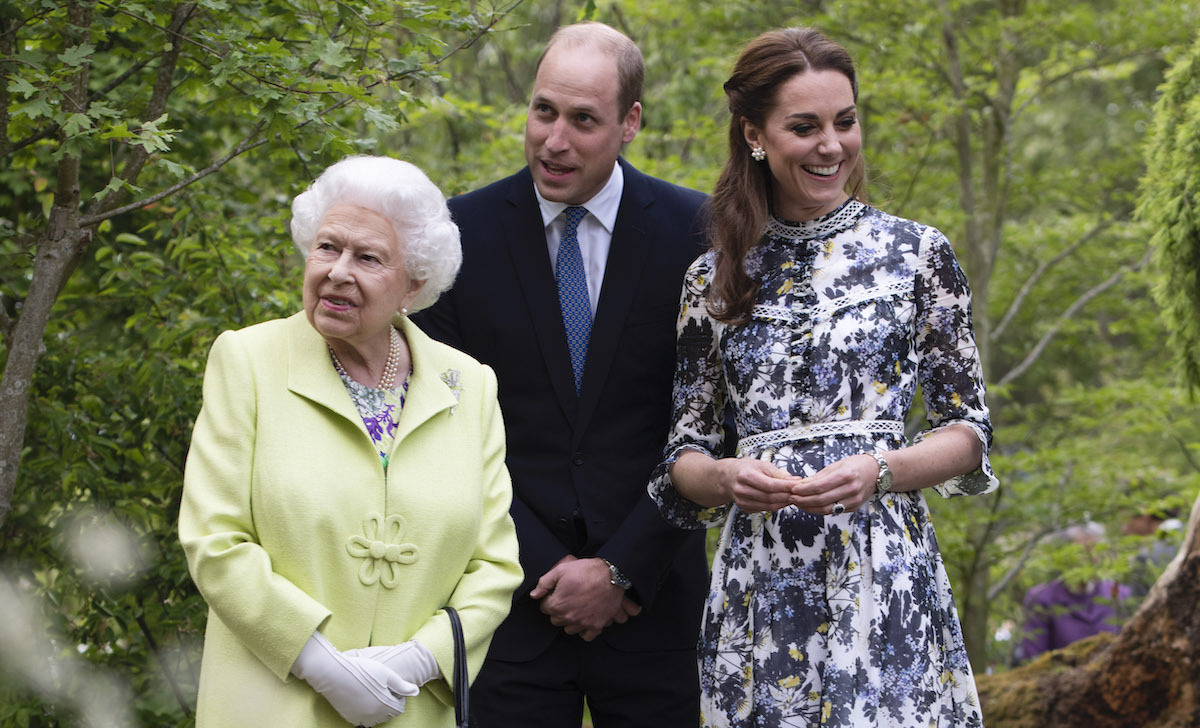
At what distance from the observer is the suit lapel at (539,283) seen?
10.1 ft

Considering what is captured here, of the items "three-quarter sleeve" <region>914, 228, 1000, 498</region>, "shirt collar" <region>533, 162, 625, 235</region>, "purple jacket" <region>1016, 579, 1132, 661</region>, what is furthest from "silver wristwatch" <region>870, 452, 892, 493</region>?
"purple jacket" <region>1016, 579, 1132, 661</region>

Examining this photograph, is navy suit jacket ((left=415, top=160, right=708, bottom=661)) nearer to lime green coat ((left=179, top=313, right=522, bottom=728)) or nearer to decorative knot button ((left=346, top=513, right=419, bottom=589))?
lime green coat ((left=179, top=313, right=522, bottom=728))

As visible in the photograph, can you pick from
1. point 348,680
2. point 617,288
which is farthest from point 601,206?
point 348,680

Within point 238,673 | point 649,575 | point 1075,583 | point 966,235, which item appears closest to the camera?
point 238,673

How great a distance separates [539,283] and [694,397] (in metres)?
0.57

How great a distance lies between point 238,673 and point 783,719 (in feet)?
3.64

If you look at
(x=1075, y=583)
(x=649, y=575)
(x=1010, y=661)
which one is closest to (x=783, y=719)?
(x=649, y=575)

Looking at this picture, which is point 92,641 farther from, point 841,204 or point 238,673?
point 841,204

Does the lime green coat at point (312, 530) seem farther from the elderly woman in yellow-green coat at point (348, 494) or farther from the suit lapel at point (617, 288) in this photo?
the suit lapel at point (617, 288)

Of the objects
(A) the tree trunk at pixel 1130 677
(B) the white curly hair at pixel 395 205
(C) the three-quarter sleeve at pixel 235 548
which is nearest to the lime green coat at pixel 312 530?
(C) the three-quarter sleeve at pixel 235 548

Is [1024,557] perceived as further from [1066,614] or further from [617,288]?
[617,288]

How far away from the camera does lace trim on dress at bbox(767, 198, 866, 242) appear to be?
2684mm

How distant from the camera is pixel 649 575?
9.87 feet

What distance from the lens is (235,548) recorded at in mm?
2172
